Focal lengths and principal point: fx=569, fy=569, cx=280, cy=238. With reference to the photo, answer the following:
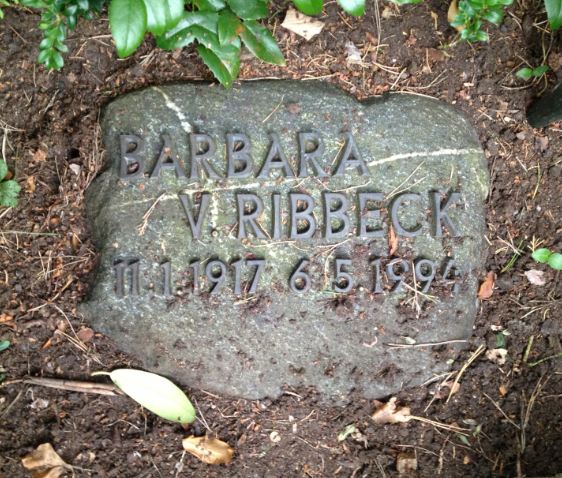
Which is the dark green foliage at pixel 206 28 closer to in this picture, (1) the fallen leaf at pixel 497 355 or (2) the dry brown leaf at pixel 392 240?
(2) the dry brown leaf at pixel 392 240

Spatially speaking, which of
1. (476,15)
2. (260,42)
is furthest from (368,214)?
(476,15)

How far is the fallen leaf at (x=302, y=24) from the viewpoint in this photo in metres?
2.46

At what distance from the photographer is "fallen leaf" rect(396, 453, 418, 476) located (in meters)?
2.53

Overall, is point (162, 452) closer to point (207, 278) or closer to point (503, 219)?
point (207, 278)

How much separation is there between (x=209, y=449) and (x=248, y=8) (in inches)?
71.0

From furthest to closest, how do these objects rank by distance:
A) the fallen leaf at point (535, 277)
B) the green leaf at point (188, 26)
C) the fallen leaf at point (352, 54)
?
the fallen leaf at point (535, 277)
the fallen leaf at point (352, 54)
the green leaf at point (188, 26)

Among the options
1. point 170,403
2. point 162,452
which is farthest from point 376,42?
point 162,452

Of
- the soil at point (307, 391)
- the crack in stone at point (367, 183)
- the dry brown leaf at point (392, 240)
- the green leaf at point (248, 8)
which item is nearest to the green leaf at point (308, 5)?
the green leaf at point (248, 8)

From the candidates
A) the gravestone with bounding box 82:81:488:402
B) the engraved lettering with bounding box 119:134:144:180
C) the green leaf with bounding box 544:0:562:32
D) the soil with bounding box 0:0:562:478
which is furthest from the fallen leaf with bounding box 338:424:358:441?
the green leaf with bounding box 544:0:562:32

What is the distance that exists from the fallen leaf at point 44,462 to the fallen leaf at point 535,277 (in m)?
2.22

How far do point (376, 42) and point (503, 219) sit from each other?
99cm

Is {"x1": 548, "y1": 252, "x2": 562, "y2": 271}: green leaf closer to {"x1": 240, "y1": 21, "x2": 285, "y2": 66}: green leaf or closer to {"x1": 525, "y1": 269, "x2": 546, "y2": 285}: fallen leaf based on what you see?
{"x1": 525, "y1": 269, "x2": 546, "y2": 285}: fallen leaf

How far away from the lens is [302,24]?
2.47 meters

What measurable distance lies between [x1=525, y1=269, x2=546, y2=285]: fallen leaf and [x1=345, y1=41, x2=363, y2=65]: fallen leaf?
123 centimetres
